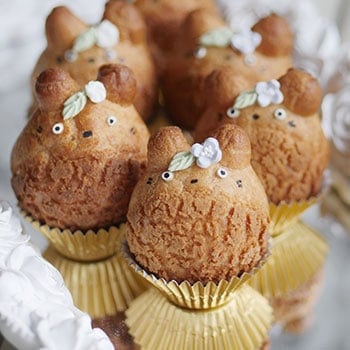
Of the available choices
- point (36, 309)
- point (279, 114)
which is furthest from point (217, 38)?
point (36, 309)

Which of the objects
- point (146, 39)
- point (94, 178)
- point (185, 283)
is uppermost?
point (146, 39)

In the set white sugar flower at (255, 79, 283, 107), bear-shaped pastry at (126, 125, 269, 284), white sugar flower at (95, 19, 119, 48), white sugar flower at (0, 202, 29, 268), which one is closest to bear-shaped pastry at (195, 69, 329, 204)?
white sugar flower at (255, 79, 283, 107)

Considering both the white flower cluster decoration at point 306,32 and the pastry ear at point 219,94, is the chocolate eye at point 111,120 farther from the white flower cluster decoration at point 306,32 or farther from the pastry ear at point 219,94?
the white flower cluster decoration at point 306,32

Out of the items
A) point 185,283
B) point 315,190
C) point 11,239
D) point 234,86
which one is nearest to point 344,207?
point 315,190

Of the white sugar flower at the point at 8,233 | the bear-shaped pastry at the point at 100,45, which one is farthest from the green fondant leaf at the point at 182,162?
the bear-shaped pastry at the point at 100,45

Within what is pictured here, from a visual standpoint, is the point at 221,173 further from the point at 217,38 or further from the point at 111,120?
the point at 217,38

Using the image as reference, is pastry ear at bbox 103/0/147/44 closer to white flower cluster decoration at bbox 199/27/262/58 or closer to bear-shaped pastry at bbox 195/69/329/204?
white flower cluster decoration at bbox 199/27/262/58

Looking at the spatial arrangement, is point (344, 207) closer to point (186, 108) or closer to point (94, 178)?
point (186, 108)
